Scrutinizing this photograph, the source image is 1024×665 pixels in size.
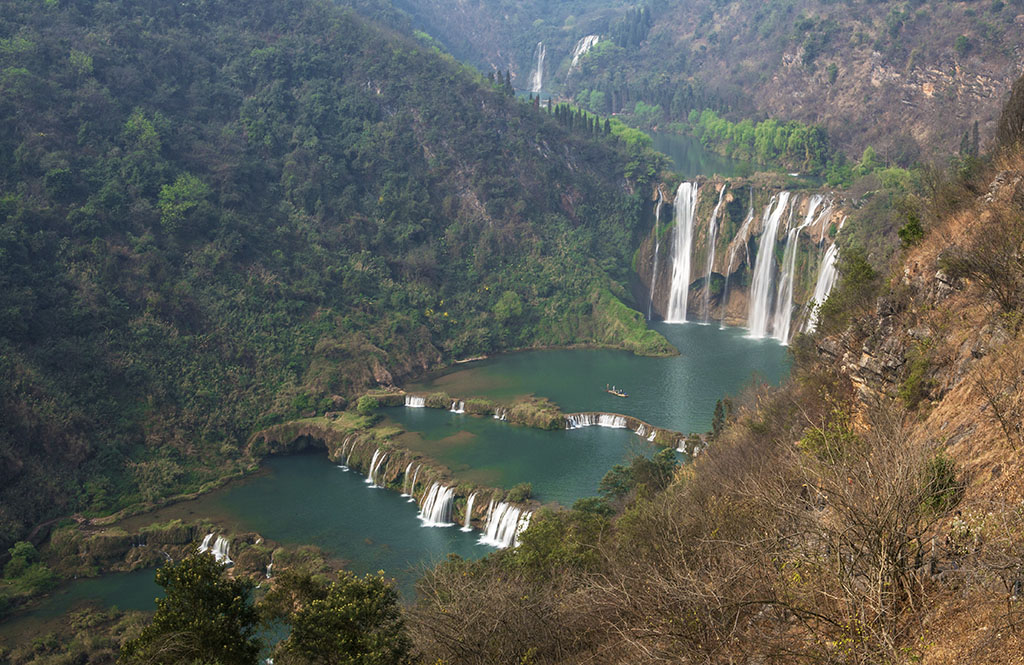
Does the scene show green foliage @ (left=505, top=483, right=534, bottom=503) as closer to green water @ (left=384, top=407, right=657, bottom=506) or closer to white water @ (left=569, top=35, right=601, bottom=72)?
green water @ (left=384, top=407, right=657, bottom=506)

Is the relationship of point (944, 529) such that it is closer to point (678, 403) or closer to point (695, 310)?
point (678, 403)

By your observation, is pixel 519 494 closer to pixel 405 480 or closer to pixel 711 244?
pixel 405 480

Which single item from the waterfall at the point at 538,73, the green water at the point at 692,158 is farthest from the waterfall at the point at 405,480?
the waterfall at the point at 538,73

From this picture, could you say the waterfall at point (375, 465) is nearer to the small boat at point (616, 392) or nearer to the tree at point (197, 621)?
the small boat at point (616, 392)

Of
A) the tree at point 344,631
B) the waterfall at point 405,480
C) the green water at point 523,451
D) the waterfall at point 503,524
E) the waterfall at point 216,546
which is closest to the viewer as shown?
the tree at point 344,631

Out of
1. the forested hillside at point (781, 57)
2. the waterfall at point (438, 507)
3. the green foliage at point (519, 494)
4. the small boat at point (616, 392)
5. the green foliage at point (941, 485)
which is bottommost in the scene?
the waterfall at point (438, 507)

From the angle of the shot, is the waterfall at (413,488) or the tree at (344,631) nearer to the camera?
the tree at (344,631)

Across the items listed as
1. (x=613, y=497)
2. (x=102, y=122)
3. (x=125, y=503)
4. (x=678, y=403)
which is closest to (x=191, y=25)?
(x=102, y=122)
